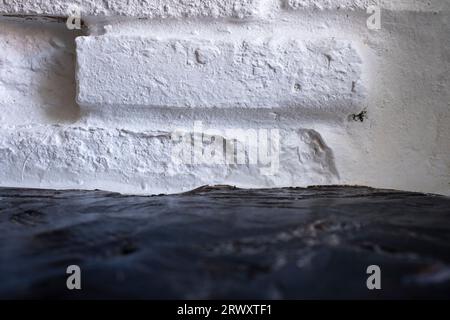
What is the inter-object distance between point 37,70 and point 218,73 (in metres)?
0.32

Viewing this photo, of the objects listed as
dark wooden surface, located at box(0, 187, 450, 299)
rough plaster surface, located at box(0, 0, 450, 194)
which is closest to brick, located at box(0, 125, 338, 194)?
rough plaster surface, located at box(0, 0, 450, 194)

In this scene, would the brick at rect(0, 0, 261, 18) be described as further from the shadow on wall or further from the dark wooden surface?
the dark wooden surface

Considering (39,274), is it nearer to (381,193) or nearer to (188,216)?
(188,216)

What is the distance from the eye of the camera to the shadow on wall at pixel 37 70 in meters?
0.74

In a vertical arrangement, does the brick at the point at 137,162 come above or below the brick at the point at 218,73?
below

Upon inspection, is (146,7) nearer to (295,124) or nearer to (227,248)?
(295,124)

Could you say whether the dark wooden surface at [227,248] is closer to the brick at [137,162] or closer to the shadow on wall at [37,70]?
the brick at [137,162]

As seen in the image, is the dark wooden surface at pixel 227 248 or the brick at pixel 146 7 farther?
the brick at pixel 146 7

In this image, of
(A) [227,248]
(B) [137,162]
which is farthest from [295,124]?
(A) [227,248]

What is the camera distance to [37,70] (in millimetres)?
742

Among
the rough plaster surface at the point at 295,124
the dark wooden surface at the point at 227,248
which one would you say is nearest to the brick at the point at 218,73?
the rough plaster surface at the point at 295,124

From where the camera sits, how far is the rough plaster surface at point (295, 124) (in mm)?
Result: 688

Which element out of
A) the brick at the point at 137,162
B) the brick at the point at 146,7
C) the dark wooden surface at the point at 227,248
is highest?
the brick at the point at 146,7

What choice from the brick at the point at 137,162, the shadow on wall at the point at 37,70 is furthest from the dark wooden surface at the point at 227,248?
the shadow on wall at the point at 37,70
